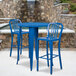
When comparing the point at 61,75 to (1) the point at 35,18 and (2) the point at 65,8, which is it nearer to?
(2) the point at 65,8

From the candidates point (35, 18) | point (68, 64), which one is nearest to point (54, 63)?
point (68, 64)

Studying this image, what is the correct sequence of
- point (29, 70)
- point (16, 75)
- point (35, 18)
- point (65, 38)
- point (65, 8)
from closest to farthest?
1. point (16, 75)
2. point (29, 70)
3. point (65, 38)
4. point (65, 8)
5. point (35, 18)

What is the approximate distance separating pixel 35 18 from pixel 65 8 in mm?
3699

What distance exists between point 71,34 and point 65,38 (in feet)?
0.85

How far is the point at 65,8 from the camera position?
8.19m

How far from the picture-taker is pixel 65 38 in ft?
19.7

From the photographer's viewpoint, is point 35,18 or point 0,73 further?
point 35,18

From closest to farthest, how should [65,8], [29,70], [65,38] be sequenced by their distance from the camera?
[29,70] < [65,38] < [65,8]

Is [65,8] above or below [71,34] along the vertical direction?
above

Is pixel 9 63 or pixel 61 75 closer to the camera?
pixel 61 75

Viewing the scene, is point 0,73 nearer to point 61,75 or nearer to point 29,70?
point 29,70

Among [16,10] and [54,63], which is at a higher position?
[16,10]

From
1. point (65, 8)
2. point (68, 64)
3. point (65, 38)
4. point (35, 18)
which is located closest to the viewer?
point (68, 64)

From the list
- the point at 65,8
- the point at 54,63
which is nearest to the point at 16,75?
the point at 54,63
